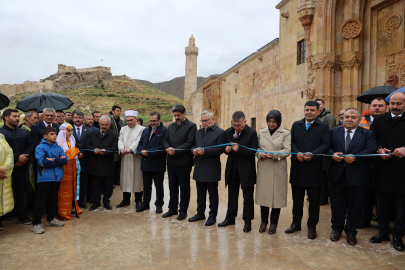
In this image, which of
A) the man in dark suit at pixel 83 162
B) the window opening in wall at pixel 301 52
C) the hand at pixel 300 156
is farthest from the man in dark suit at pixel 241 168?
the window opening in wall at pixel 301 52

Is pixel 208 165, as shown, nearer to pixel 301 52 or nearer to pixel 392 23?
pixel 392 23

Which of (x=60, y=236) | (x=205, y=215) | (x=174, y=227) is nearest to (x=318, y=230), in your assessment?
(x=205, y=215)

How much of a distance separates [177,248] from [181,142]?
80.6 inches

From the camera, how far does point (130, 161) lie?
5.84 meters

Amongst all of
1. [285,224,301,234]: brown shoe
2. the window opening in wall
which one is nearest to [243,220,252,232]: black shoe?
[285,224,301,234]: brown shoe

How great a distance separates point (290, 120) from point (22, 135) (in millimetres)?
11685

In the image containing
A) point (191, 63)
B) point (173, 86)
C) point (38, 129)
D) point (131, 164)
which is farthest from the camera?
point (173, 86)

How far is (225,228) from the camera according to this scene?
14.7 feet

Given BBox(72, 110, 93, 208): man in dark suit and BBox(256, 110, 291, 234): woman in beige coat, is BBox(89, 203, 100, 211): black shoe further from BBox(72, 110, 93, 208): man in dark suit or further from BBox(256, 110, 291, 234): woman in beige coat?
BBox(256, 110, 291, 234): woman in beige coat

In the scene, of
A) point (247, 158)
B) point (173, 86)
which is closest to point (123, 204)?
point (247, 158)

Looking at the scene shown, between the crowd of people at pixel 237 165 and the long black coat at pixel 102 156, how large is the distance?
0.02 meters

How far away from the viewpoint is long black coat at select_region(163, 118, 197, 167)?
16.8 ft

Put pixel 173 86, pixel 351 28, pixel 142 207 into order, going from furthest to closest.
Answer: pixel 173 86
pixel 351 28
pixel 142 207

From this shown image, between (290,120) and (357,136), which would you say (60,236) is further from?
(290,120)
